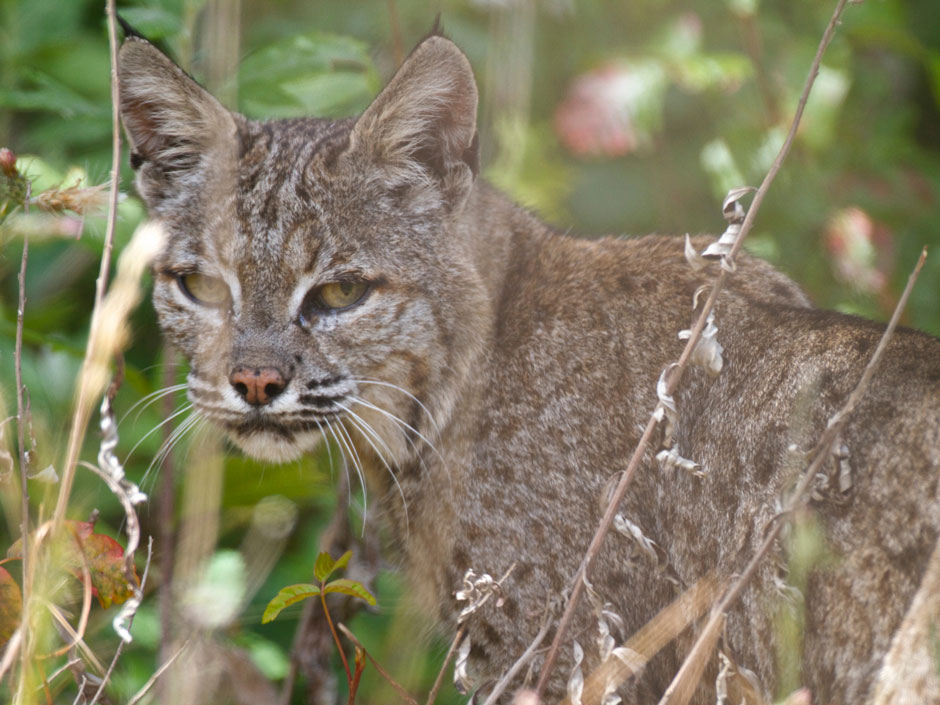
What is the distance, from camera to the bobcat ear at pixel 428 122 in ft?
12.1

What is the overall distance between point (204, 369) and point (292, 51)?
1.34 m

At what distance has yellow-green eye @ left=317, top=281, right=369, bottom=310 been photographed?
3814mm

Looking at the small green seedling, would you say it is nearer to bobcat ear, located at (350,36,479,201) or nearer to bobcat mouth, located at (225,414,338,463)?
bobcat mouth, located at (225,414,338,463)

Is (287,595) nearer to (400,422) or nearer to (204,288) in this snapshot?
(400,422)

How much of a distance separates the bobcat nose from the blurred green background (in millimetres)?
642

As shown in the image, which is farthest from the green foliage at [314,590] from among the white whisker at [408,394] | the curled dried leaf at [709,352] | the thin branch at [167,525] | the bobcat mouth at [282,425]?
the thin branch at [167,525]

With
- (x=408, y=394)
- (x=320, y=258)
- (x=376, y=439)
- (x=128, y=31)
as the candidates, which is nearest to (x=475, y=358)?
(x=408, y=394)

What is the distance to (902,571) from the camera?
9.73 feet

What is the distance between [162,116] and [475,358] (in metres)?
1.42

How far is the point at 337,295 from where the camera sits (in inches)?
150

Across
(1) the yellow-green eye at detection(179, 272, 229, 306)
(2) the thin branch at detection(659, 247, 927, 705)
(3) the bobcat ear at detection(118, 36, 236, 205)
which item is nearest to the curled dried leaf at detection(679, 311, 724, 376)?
(2) the thin branch at detection(659, 247, 927, 705)

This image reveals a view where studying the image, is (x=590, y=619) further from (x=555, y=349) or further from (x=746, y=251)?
(x=746, y=251)

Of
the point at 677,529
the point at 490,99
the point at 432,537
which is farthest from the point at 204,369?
the point at 490,99

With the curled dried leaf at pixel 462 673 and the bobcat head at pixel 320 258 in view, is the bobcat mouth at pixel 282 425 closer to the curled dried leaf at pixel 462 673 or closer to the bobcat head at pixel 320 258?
the bobcat head at pixel 320 258
